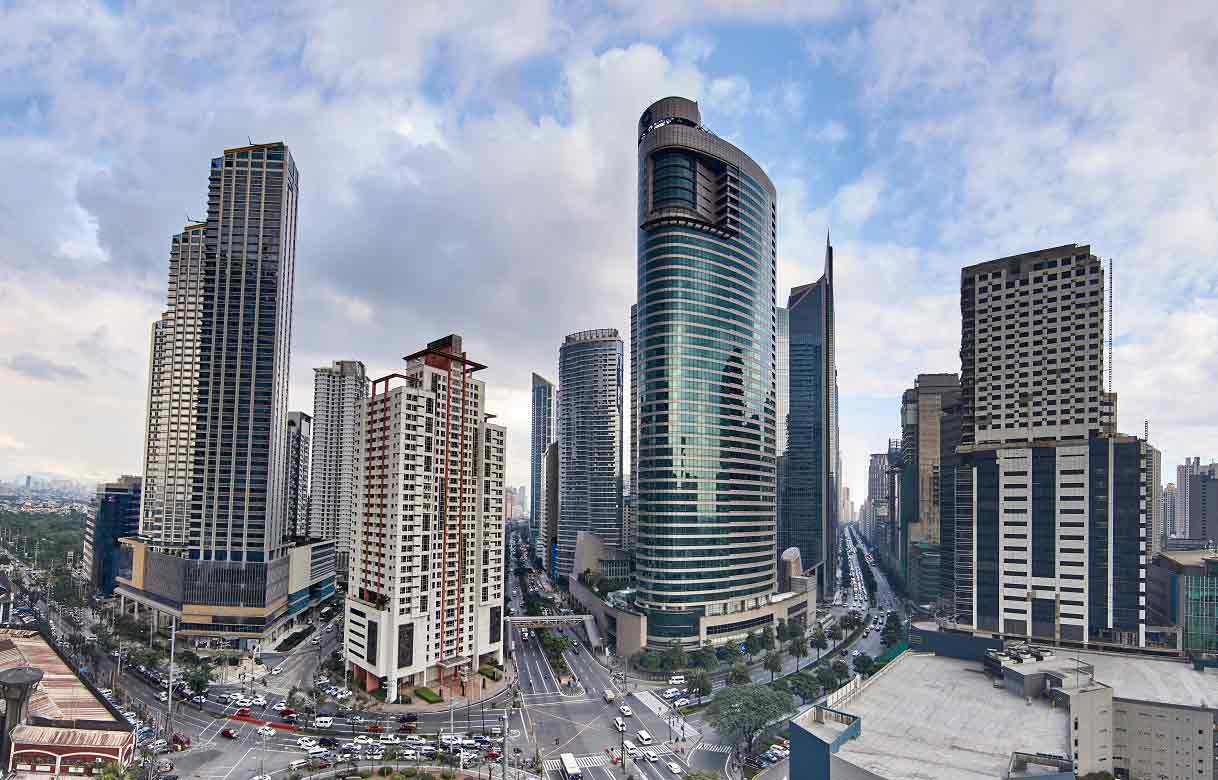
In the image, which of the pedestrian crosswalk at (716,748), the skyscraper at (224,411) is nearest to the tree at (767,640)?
the pedestrian crosswalk at (716,748)

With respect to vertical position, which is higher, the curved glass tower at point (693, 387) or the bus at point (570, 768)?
the curved glass tower at point (693, 387)

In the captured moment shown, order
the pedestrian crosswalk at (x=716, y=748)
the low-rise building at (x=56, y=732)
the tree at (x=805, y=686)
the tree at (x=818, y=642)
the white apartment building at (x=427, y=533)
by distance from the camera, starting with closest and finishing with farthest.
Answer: the low-rise building at (x=56, y=732) < the pedestrian crosswalk at (x=716, y=748) < the tree at (x=805, y=686) < the white apartment building at (x=427, y=533) < the tree at (x=818, y=642)

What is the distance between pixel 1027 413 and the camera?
102125mm

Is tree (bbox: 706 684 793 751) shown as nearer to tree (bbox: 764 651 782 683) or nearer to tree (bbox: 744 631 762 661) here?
tree (bbox: 764 651 782 683)

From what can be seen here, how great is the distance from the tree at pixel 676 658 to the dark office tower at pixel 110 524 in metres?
114

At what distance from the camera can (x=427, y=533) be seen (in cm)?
8712

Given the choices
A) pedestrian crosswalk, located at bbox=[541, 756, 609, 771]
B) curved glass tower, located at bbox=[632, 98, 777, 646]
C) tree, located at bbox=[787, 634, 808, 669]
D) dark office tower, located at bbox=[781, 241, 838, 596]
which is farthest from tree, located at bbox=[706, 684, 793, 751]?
dark office tower, located at bbox=[781, 241, 838, 596]

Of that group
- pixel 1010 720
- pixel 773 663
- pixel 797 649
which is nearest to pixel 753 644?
pixel 797 649

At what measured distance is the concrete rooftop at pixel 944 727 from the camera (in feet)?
139

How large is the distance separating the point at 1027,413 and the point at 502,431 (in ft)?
255

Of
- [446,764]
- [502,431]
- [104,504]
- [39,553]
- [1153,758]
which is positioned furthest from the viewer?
Answer: [39,553]

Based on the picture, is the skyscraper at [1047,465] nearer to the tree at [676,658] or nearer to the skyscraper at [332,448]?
the tree at [676,658]

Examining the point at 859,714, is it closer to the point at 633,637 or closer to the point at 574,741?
the point at 574,741

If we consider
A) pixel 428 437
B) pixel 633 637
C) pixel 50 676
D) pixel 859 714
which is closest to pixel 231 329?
pixel 428 437
